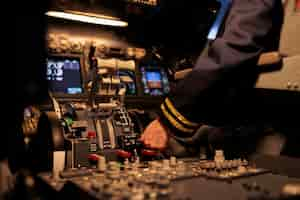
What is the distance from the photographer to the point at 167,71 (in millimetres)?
2973

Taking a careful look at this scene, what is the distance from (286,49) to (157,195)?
0.68 m

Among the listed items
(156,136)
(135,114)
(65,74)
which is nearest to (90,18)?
(65,74)

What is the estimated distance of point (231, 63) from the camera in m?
1.13

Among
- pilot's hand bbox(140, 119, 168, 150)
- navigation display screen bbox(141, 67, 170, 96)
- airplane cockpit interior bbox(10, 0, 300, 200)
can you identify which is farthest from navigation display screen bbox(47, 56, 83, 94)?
pilot's hand bbox(140, 119, 168, 150)

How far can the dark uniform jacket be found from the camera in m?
1.14

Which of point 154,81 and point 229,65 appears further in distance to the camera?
point 154,81

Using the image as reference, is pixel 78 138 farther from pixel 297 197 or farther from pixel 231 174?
pixel 297 197

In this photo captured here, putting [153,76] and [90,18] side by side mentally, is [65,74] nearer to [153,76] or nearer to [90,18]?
[90,18]

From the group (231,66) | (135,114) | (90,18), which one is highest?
(90,18)

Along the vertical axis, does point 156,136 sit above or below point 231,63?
below

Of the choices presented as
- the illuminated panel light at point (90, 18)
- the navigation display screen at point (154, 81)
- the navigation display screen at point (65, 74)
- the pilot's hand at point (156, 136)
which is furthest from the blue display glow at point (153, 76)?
the pilot's hand at point (156, 136)

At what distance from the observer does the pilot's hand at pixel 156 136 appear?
1.33 m

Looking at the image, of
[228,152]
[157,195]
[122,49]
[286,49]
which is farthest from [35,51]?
[122,49]

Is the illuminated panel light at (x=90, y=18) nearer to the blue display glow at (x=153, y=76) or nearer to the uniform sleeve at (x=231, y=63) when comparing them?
the blue display glow at (x=153, y=76)
